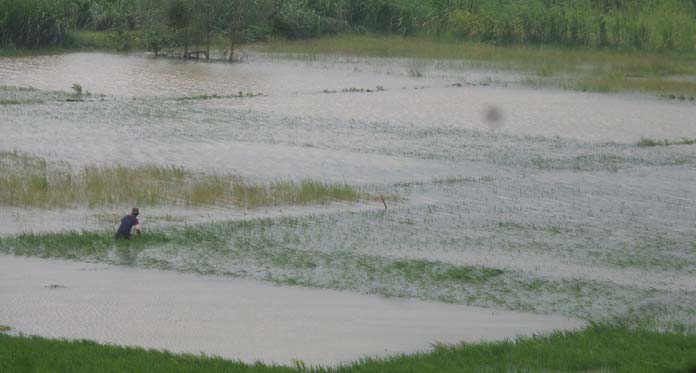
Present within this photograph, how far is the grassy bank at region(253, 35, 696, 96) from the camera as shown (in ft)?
112

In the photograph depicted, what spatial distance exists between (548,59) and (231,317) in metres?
31.6

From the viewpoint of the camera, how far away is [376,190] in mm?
17375

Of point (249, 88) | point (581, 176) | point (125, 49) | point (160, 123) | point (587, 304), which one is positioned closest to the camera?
point (587, 304)

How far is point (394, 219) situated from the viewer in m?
15.1

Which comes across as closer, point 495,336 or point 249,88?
point 495,336

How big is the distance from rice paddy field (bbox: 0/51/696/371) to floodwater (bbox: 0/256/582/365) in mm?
221

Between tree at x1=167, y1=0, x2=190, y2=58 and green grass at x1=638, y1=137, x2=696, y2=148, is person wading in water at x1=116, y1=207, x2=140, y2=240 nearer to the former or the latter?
green grass at x1=638, y1=137, x2=696, y2=148

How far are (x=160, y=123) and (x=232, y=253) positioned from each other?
1199 centimetres

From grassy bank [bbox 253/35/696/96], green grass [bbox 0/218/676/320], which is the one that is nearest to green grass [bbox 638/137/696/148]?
grassy bank [bbox 253/35/696/96]

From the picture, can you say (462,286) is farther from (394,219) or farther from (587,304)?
(394,219)

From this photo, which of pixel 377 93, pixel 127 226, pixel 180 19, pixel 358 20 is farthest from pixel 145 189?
pixel 358 20

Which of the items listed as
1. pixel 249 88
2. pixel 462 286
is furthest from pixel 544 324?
pixel 249 88

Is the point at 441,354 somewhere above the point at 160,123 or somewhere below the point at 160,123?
above

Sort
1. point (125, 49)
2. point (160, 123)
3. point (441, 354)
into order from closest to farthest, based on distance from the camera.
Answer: point (441, 354)
point (160, 123)
point (125, 49)
